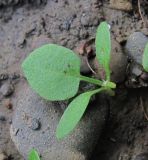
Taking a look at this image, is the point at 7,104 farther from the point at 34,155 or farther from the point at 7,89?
the point at 34,155

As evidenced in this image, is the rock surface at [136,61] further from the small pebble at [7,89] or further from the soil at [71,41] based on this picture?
the small pebble at [7,89]

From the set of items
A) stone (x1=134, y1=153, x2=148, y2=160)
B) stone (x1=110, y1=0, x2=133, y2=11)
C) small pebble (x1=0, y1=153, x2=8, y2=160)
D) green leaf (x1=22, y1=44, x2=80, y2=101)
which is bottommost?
small pebble (x1=0, y1=153, x2=8, y2=160)

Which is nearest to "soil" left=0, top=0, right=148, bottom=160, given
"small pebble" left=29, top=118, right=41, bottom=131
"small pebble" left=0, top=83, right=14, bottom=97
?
"small pebble" left=0, top=83, right=14, bottom=97

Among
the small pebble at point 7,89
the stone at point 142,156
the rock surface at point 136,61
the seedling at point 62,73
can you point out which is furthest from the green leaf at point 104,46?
the small pebble at point 7,89

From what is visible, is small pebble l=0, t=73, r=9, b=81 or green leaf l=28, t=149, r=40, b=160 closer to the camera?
green leaf l=28, t=149, r=40, b=160

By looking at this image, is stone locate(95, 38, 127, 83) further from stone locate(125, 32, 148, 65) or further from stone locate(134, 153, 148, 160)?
stone locate(134, 153, 148, 160)

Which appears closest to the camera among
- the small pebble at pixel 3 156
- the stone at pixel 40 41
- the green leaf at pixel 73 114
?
the green leaf at pixel 73 114

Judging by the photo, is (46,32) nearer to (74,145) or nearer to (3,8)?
(3,8)

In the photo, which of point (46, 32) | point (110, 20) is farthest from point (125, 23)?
point (46, 32)
